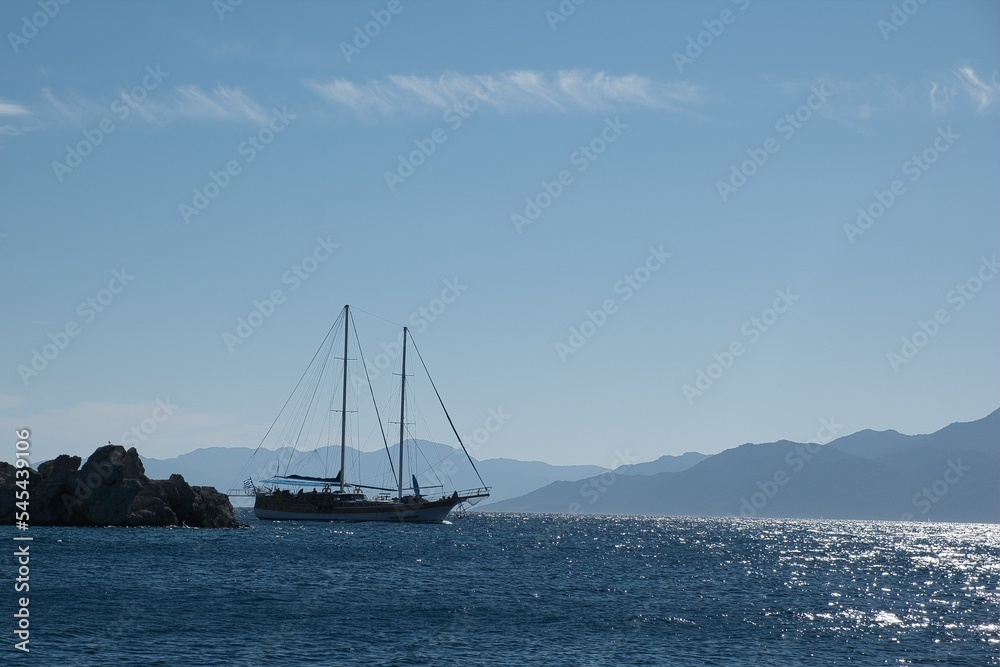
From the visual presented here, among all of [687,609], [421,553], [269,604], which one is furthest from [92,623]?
[421,553]

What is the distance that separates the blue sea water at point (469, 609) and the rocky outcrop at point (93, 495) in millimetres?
13580

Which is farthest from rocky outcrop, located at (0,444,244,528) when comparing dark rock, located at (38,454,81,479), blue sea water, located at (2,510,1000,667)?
blue sea water, located at (2,510,1000,667)

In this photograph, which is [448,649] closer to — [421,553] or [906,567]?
[421,553]

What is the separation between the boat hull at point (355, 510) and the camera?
4808 inches

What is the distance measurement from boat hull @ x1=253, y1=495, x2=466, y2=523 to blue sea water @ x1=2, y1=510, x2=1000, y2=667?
45.6 meters

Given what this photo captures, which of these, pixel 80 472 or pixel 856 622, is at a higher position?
pixel 80 472

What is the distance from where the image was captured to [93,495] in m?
90.1

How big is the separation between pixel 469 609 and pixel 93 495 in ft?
198

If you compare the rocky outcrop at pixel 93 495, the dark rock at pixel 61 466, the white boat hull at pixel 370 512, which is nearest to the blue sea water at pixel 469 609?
the rocky outcrop at pixel 93 495

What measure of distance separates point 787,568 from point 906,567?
13.1m

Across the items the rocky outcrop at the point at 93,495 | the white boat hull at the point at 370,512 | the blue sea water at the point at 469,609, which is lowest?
the blue sea water at the point at 469,609

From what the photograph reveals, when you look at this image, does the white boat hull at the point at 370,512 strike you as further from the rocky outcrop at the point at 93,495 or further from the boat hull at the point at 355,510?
the rocky outcrop at the point at 93,495

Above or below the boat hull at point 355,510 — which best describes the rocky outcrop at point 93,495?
above

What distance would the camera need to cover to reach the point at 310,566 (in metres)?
59.8
